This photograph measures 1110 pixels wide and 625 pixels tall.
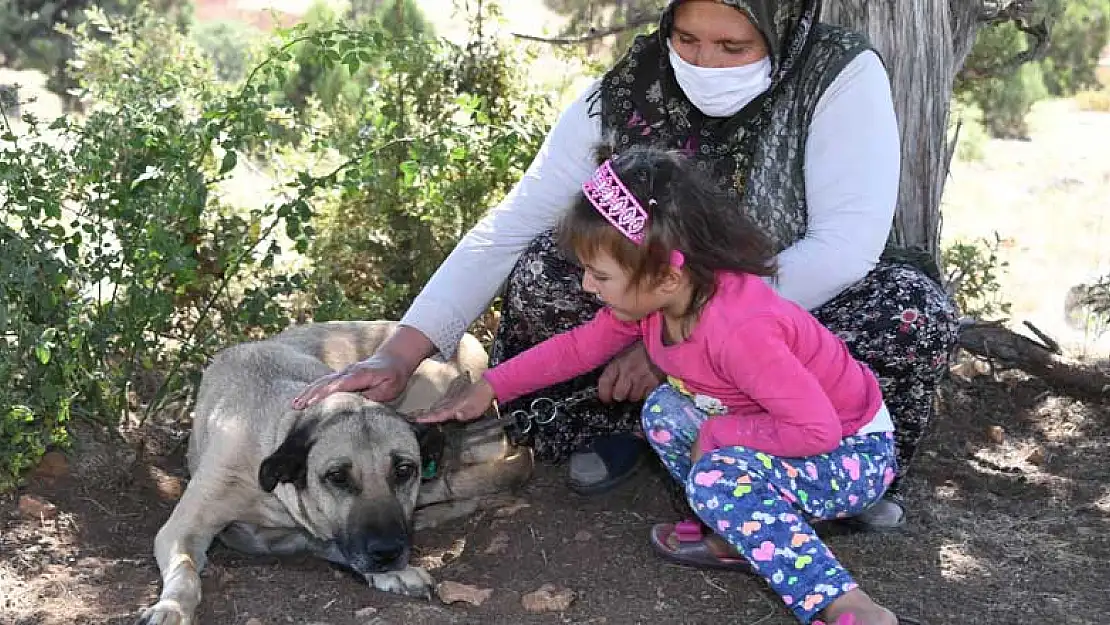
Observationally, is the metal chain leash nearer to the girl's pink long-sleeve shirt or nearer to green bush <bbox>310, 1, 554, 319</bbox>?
the girl's pink long-sleeve shirt

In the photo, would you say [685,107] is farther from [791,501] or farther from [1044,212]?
[1044,212]

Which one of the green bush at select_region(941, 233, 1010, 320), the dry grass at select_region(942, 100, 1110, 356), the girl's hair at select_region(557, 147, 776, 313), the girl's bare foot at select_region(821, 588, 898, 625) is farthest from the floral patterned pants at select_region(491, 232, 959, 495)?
the dry grass at select_region(942, 100, 1110, 356)

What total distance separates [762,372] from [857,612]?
2.27ft

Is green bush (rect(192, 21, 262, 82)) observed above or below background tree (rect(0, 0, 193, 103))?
below

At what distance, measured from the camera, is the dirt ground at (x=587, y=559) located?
3.81m

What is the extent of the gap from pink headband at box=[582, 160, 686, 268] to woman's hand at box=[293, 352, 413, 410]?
1.12 meters

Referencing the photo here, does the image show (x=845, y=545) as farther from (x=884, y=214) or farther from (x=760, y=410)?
(x=884, y=214)

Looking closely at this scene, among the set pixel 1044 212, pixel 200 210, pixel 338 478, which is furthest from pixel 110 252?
pixel 1044 212

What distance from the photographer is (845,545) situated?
421cm

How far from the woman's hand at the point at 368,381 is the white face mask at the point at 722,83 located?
4.51 feet

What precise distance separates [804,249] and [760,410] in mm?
629

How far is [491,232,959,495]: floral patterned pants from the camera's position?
4227 mm

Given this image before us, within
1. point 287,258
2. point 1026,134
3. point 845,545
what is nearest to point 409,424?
point 845,545

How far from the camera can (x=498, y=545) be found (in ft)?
14.5
